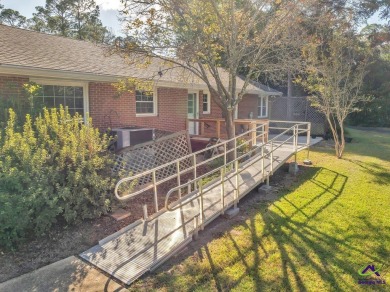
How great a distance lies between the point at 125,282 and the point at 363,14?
22150 millimetres

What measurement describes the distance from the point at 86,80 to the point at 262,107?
44.6ft

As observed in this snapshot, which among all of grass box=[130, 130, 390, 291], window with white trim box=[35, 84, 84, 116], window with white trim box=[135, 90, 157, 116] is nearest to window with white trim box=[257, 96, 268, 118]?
window with white trim box=[135, 90, 157, 116]

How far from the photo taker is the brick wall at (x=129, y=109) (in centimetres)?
840

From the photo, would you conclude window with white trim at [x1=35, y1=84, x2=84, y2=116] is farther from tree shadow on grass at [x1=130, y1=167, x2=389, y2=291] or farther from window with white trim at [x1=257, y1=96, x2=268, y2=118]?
window with white trim at [x1=257, y1=96, x2=268, y2=118]

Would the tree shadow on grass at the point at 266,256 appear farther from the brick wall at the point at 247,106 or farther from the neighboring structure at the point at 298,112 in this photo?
the neighboring structure at the point at 298,112

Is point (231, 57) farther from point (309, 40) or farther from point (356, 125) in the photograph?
point (356, 125)

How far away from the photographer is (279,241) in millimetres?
4414

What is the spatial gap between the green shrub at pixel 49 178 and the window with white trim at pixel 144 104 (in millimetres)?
4263

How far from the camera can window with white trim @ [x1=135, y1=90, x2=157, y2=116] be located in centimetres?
980

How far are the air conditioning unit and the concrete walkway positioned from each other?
13.9 feet

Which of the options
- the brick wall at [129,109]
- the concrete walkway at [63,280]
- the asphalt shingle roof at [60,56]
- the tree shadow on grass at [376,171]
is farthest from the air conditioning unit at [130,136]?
the tree shadow on grass at [376,171]

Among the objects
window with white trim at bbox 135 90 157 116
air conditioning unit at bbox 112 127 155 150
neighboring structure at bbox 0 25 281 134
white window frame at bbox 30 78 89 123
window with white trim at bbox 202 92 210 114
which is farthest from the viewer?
window with white trim at bbox 202 92 210 114

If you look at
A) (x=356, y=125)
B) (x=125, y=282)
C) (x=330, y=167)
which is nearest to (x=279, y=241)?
(x=125, y=282)

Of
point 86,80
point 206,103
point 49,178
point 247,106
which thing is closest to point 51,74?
point 86,80
